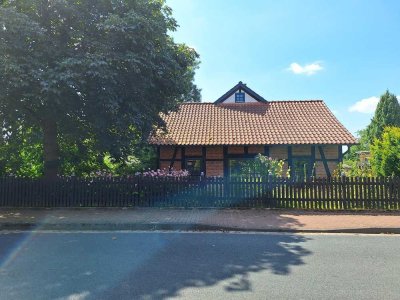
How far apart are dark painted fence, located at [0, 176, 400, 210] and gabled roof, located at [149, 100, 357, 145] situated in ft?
18.7

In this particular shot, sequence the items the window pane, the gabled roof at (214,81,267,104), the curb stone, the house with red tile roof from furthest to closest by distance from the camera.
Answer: the gabled roof at (214,81,267,104), the window pane, the house with red tile roof, the curb stone

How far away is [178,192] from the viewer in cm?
1144

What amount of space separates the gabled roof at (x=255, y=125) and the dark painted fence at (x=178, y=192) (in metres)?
5.71

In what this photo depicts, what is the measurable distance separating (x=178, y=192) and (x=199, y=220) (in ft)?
7.81

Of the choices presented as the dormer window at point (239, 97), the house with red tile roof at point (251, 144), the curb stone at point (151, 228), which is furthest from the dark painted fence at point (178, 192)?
the dormer window at point (239, 97)

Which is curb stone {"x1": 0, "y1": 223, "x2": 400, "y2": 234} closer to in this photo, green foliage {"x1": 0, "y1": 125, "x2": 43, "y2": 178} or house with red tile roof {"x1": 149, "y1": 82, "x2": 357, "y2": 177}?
green foliage {"x1": 0, "y1": 125, "x2": 43, "y2": 178}

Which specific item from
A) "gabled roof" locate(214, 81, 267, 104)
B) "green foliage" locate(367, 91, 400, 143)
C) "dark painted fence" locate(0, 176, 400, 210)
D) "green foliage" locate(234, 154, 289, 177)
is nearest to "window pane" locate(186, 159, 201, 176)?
"green foliage" locate(234, 154, 289, 177)

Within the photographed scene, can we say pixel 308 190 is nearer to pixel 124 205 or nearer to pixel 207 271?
pixel 124 205

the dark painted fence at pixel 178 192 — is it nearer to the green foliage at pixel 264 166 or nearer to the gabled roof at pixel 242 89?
the green foliage at pixel 264 166

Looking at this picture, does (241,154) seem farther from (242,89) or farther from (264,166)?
(242,89)

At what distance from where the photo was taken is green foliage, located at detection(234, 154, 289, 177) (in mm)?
15969

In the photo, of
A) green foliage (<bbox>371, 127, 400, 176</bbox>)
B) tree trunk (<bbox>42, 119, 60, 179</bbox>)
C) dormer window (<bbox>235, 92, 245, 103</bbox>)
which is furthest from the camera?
dormer window (<bbox>235, 92, 245, 103</bbox>)

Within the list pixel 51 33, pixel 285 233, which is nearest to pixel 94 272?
pixel 285 233

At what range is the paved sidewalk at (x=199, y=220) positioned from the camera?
8586 mm
